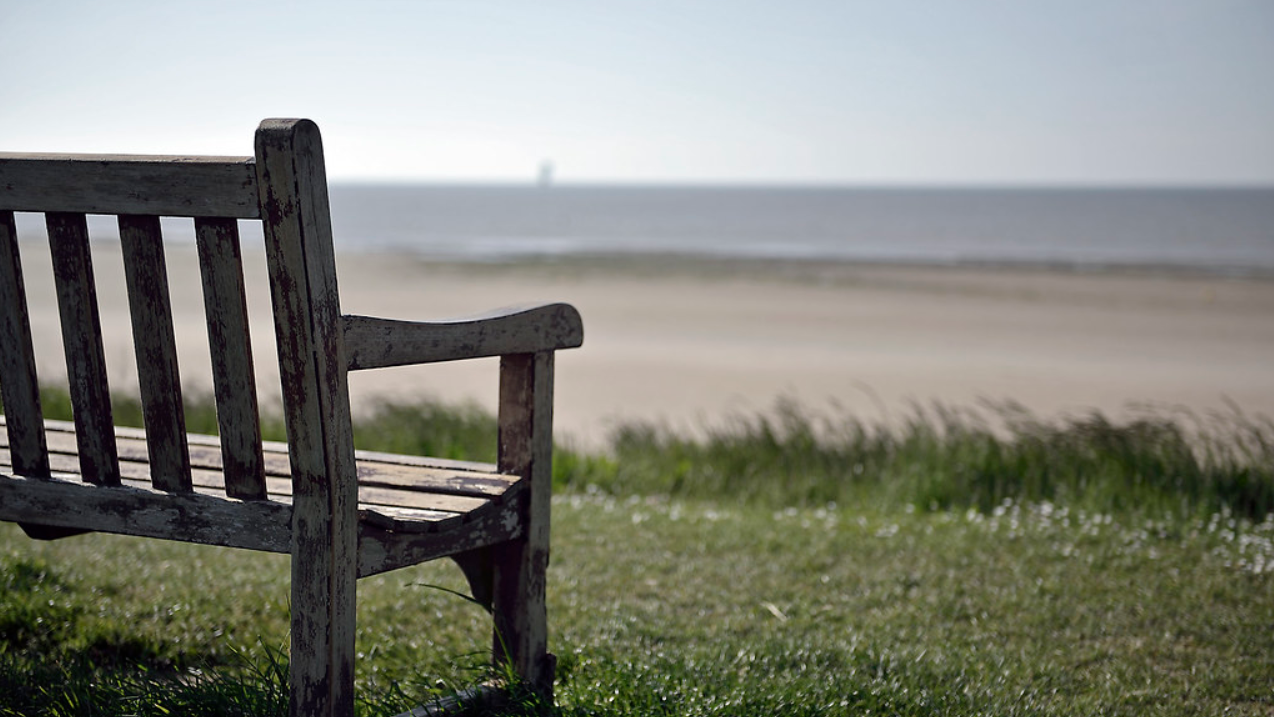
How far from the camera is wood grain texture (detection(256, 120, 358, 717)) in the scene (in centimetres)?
200

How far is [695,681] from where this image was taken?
3.03 metres

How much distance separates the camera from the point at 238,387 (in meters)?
2.16

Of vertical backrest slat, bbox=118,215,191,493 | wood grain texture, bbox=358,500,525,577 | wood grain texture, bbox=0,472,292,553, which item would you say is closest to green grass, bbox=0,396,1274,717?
wood grain texture, bbox=358,500,525,577

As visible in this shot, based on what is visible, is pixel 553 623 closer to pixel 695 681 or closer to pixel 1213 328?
pixel 695 681

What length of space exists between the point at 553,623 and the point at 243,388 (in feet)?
Answer: 6.19

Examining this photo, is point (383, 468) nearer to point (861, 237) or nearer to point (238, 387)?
point (238, 387)

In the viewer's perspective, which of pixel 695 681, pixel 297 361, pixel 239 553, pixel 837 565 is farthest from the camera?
pixel 239 553

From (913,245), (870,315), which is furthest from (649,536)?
(913,245)

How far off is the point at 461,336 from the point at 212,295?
0.57 meters

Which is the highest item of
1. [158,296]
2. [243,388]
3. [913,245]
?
[158,296]

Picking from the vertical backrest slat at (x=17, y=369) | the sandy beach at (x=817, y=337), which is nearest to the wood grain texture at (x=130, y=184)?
the vertical backrest slat at (x=17, y=369)

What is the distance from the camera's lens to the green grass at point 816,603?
2.99 meters

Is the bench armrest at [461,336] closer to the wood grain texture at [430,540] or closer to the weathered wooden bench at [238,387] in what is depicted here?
the weathered wooden bench at [238,387]

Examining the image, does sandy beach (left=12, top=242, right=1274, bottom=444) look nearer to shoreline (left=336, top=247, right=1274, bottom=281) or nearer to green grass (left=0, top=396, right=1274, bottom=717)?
shoreline (left=336, top=247, right=1274, bottom=281)
